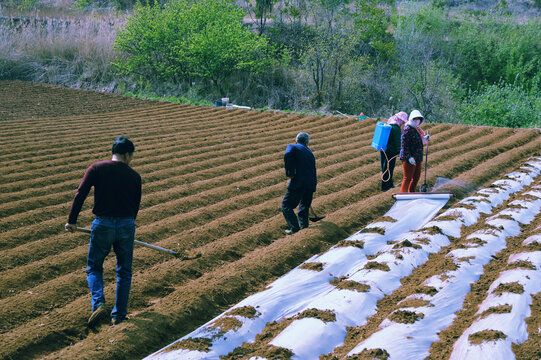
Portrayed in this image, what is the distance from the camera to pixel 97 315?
13.9 feet

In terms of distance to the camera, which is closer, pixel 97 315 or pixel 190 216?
pixel 97 315

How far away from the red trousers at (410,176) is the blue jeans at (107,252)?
185 inches

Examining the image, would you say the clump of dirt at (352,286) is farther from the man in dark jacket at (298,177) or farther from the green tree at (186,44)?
the green tree at (186,44)

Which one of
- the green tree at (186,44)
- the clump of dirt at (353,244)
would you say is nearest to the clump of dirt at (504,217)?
the clump of dirt at (353,244)

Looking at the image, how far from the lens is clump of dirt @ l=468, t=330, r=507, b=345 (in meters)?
3.54

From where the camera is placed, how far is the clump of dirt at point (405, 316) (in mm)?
3945

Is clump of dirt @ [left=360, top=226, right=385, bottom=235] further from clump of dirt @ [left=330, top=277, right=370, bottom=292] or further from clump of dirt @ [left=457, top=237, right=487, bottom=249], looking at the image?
clump of dirt @ [left=330, top=277, right=370, bottom=292]

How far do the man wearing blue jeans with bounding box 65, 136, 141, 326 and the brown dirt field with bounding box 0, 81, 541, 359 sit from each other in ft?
0.68

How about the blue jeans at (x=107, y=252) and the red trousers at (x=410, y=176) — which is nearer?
the blue jeans at (x=107, y=252)

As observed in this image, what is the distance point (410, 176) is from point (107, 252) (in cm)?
501

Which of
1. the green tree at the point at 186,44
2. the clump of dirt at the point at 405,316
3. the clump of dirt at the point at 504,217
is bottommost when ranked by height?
the clump of dirt at the point at 504,217

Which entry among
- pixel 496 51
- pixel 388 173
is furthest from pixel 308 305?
pixel 496 51

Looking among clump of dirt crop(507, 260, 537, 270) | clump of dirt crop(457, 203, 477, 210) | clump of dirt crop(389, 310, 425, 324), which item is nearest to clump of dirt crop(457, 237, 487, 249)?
clump of dirt crop(507, 260, 537, 270)

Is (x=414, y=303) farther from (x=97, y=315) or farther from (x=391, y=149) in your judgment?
(x=391, y=149)
